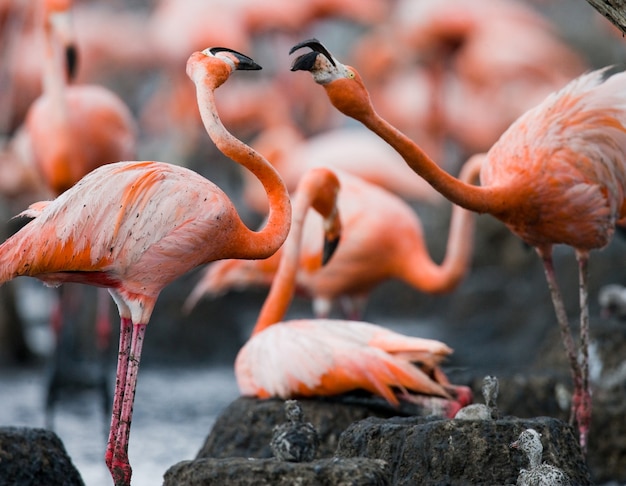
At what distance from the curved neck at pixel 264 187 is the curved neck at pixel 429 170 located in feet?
1.38

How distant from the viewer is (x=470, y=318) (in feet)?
33.9

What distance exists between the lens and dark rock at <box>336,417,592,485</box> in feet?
13.9

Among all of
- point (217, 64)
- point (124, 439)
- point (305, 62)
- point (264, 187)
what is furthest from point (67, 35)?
→ point (124, 439)

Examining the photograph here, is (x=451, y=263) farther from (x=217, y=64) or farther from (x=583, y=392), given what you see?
(x=217, y=64)

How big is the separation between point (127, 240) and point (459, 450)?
1.37m

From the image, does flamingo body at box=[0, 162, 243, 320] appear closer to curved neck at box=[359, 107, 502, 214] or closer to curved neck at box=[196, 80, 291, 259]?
curved neck at box=[196, 80, 291, 259]

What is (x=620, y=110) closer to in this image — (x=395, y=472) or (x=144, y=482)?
(x=395, y=472)

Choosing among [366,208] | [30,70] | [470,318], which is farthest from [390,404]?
[30,70]

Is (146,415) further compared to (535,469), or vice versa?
(146,415)

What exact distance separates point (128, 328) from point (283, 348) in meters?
0.89

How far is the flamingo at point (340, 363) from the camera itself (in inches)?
214

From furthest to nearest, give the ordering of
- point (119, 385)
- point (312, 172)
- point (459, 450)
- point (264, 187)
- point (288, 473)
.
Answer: point (312, 172), point (264, 187), point (119, 385), point (459, 450), point (288, 473)

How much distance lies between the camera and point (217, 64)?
16.4 ft

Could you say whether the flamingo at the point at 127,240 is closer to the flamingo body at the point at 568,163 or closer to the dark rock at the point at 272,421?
the dark rock at the point at 272,421
